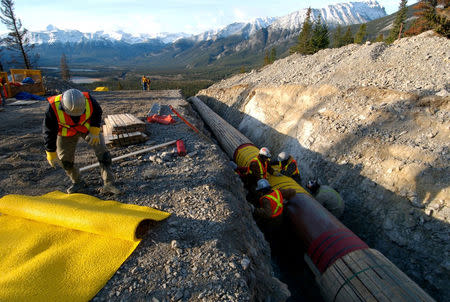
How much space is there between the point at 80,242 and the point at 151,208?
1.07m

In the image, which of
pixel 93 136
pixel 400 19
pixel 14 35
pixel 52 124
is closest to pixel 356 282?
pixel 93 136

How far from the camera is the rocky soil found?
470 cm

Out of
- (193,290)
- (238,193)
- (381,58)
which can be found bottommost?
(238,193)

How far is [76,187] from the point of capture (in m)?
4.37

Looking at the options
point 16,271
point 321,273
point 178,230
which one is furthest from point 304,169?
point 16,271

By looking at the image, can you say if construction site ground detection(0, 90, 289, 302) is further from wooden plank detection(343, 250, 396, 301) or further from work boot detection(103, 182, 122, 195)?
wooden plank detection(343, 250, 396, 301)

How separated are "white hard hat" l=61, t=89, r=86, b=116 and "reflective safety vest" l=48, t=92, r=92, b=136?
123mm

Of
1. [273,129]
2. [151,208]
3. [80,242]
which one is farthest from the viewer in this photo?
[273,129]

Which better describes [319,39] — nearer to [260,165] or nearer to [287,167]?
[287,167]

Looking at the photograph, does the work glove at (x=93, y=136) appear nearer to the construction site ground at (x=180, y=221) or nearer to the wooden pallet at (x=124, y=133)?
the construction site ground at (x=180, y=221)

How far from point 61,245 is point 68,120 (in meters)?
1.98

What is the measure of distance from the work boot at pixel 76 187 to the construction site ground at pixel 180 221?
12 centimetres

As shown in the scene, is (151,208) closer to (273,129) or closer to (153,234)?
(153,234)

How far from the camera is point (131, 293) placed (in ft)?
8.30
